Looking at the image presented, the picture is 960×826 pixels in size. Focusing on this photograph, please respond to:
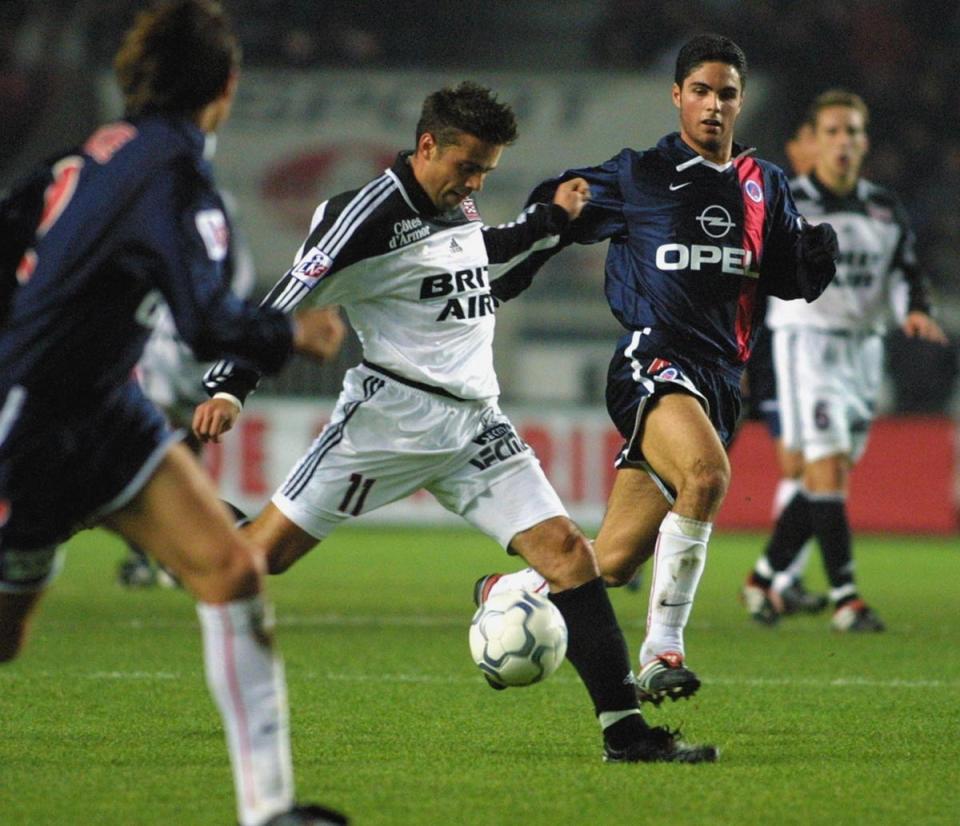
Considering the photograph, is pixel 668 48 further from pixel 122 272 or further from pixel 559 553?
pixel 122 272

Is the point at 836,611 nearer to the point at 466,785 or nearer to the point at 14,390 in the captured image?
the point at 466,785

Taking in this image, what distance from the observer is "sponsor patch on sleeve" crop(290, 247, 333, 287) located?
580cm

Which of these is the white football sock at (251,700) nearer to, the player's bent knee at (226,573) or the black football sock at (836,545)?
the player's bent knee at (226,573)

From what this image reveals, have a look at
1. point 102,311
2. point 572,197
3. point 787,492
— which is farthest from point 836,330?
point 102,311

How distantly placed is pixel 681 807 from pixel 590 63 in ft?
62.5

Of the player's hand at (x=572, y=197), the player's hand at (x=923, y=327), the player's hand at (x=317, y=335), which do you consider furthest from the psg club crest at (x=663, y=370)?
the player's hand at (x=923, y=327)

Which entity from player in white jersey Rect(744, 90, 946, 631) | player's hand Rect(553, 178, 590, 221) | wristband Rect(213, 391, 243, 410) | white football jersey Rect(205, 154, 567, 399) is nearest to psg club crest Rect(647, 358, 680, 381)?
player's hand Rect(553, 178, 590, 221)

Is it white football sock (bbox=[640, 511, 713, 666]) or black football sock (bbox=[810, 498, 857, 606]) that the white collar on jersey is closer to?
white football sock (bbox=[640, 511, 713, 666])

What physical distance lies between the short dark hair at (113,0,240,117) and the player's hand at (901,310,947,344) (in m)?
5.98

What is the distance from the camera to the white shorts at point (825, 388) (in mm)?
10051

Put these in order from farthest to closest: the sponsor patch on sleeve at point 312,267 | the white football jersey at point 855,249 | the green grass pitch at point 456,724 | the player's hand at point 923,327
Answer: the white football jersey at point 855,249 < the player's hand at point 923,327 < the sponsor patch on sleeve at point 312,267 < the green grass pitch at point 456,724

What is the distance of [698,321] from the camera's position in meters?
6.69

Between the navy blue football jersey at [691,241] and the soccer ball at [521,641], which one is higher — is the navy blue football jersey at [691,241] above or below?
above

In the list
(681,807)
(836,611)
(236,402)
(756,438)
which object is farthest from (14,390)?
(756,438)
